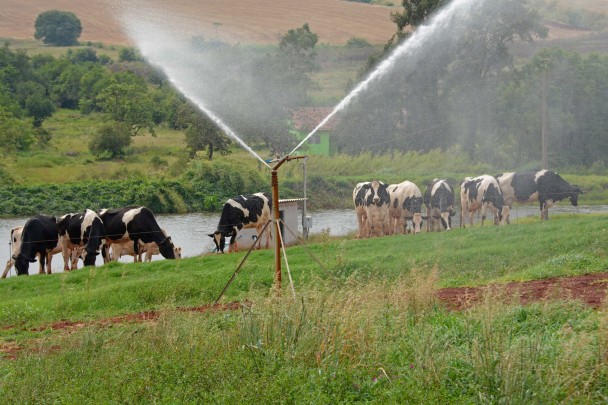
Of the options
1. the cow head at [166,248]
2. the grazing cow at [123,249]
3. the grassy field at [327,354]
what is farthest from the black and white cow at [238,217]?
the grassy field at [327,354]

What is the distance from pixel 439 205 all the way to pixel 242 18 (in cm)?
3974

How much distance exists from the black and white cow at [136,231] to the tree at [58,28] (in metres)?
52.4

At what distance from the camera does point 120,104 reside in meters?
62.9

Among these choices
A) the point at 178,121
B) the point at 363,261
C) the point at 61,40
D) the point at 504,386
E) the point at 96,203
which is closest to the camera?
the point at 504,386

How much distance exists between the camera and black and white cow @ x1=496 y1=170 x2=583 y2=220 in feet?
112

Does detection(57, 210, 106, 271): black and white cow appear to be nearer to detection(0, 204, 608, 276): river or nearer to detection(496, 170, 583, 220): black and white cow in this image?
detection(0, 204, 608, 276): river

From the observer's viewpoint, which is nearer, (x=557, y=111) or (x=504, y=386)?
(x=504, y=386)

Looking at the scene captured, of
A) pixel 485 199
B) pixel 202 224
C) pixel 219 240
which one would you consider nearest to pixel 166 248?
pixel 219 240

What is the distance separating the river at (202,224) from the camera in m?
35.2

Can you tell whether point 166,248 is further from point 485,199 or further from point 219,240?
point 485,199

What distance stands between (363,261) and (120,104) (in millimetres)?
45393

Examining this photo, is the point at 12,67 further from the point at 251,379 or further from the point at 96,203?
the point at 251,379

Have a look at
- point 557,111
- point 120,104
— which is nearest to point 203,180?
point 120,104

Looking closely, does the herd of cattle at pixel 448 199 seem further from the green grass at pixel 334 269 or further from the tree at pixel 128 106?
the tree at pixel 128 106
